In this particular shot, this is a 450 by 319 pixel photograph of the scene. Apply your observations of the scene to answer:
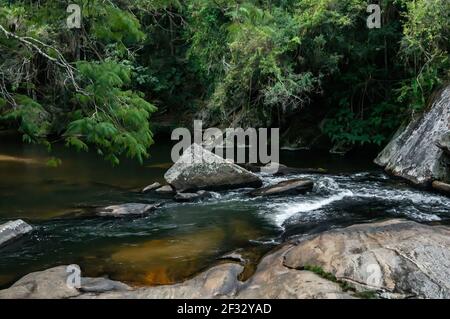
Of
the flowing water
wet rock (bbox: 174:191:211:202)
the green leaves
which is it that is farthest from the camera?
wet rock (bbox: 174:191:211:202)

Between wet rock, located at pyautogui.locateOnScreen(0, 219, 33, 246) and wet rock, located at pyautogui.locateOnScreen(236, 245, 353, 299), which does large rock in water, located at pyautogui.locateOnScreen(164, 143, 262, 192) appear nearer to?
wet rock, located at pyautogui.locateOnScreen(0, 219, 33, 246)

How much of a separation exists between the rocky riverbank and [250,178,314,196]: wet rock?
4414 mm

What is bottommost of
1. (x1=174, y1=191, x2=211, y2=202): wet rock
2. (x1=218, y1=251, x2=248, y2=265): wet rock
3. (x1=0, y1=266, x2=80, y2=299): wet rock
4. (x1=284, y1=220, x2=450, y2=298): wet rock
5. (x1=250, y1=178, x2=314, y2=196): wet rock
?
(x1=218, y1=251, x2=248, y2=265): wet rock

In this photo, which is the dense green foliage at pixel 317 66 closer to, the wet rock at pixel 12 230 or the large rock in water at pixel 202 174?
the wet rock at pixel 12 230

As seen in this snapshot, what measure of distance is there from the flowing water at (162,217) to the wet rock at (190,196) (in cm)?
21

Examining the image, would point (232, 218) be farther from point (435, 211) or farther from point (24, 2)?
point (24, 2)

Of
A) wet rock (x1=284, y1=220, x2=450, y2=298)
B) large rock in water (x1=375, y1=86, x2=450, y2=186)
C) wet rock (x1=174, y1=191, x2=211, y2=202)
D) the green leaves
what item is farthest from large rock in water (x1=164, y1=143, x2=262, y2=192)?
the green leaves

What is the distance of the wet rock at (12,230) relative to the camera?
320 inches

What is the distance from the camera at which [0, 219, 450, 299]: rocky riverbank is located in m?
5.38

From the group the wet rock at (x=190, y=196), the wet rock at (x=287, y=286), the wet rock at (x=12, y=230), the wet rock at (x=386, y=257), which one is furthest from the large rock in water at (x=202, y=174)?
the wet rock at (x=287, y=286)

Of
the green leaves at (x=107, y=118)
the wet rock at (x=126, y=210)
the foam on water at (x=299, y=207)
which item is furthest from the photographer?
the wet rock at (x=126, y=210)

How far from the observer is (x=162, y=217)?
378 inches

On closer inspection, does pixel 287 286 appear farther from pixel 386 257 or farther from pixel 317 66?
pixel 317 66

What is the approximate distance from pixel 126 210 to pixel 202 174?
230 centimetres
